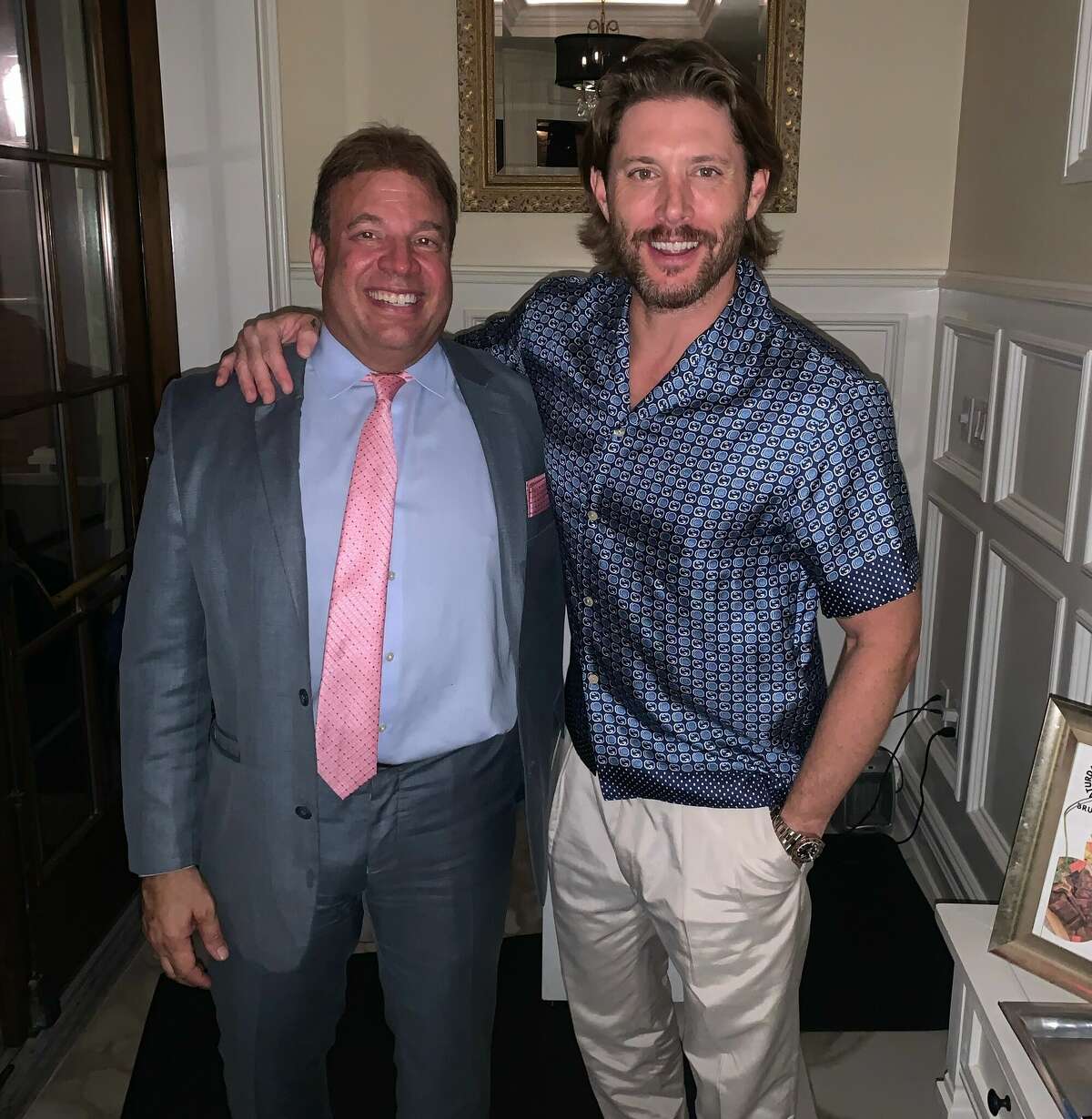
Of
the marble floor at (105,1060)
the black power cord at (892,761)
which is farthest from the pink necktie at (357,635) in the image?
the black power cord at (892,761)

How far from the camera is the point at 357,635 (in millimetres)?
1411

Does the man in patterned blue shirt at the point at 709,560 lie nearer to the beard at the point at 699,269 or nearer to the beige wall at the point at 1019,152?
the beard at the point at 699,269

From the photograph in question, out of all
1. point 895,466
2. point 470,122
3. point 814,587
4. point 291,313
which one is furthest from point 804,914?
point 470,122

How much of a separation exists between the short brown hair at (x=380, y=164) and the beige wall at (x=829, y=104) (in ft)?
4.93

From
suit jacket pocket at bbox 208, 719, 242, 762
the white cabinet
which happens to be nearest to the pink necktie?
suit jacket pocket at bbox 208, 719, 242, 762

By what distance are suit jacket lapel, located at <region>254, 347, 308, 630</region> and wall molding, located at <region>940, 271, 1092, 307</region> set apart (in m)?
1.30

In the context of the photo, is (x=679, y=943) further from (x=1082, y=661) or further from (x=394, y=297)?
(x=394, y=297)

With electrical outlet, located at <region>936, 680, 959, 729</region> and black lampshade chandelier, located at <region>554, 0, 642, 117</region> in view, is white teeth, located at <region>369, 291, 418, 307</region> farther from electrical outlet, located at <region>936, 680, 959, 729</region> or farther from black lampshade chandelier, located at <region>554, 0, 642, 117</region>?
electrical outlet, located at <region>936, 680, 959, 729</region>

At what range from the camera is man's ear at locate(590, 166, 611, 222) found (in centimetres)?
158

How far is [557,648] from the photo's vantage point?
168 cm

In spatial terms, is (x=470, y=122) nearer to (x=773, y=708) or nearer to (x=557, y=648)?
(x=557, y=648)

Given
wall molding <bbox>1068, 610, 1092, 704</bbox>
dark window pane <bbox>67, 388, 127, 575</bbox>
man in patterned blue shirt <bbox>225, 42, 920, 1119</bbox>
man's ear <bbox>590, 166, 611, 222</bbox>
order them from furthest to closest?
dark window pane <bbox>67, 388, 127, 575</bbox>
wall molding <bbox>1068, 610, 1092, 704</bbox>
man's ear <bbox>590, 166, 611, 222</bbox>
man in patterned blue shirt <bbox>225, 42, 920, 1119</bbox>

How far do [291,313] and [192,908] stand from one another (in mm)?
848

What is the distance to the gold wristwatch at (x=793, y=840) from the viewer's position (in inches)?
58.3
